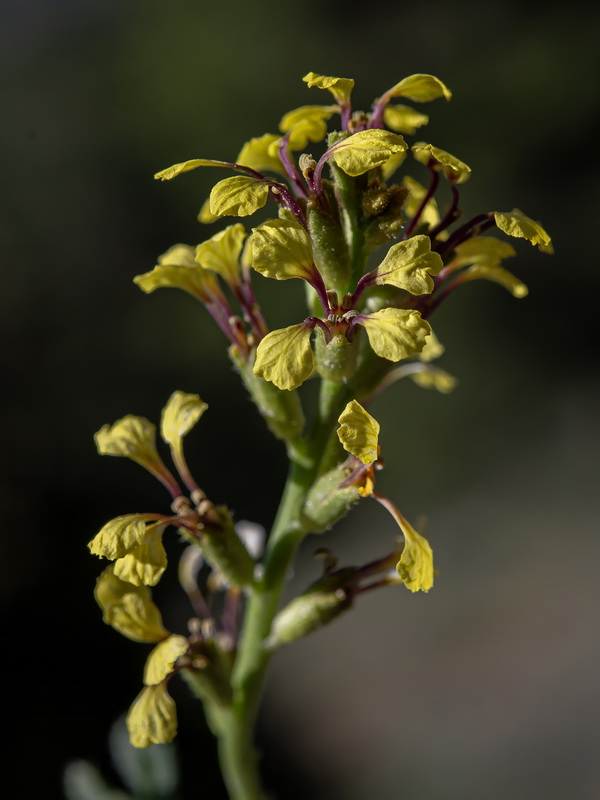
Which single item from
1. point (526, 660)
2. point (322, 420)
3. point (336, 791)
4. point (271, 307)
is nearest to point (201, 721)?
point (336, 791)

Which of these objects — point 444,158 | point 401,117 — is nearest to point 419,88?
point 401,117

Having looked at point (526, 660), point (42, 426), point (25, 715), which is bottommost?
point (526, 660)

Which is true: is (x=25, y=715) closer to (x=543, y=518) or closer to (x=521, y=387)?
(x=543, y=518)

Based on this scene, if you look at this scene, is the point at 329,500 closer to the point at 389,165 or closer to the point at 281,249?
the point at 281,249

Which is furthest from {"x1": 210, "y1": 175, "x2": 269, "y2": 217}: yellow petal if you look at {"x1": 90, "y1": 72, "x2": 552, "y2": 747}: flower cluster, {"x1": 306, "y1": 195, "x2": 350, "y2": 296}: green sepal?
{"x1": 306, "y1": 195, "x2": 350, "y2": 296}: green sepal

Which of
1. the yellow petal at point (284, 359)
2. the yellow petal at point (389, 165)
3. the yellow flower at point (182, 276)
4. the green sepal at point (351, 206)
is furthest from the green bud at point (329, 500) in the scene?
the yellow petal at point (389, 165)

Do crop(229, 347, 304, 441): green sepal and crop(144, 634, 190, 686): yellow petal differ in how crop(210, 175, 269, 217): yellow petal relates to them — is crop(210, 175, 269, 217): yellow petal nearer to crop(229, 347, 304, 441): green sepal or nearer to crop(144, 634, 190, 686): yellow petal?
crop(229, 347, 304, 441): green sepal
